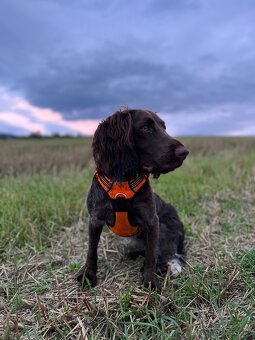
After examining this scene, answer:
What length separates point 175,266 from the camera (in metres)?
3.79

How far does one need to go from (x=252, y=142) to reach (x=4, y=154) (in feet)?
39.4

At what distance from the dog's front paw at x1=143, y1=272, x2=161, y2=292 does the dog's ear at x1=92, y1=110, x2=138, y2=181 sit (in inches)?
33.5

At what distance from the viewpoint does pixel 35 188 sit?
262 inches

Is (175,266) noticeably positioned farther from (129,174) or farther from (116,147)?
(116,147)

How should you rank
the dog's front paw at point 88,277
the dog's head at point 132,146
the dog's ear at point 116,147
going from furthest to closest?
the dog's front paw at point 88,277 < the dog's ear at point 116,147 < the dog's head at point 132,146

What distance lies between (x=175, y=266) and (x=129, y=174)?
1.08 metres

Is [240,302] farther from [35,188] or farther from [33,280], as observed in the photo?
[35,188]

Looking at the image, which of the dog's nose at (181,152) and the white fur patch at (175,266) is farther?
the white fur patch at (175,266)

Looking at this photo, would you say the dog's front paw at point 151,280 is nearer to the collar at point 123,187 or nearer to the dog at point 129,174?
the dog at point 129,174

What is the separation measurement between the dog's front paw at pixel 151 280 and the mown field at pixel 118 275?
0.08 m

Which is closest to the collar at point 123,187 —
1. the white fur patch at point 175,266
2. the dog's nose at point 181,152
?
the dog's nose at point 181,152

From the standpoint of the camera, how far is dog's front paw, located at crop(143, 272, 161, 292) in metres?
3.34

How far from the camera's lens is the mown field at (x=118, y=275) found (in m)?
2.85

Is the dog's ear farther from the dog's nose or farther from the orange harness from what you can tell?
the dog's nose
